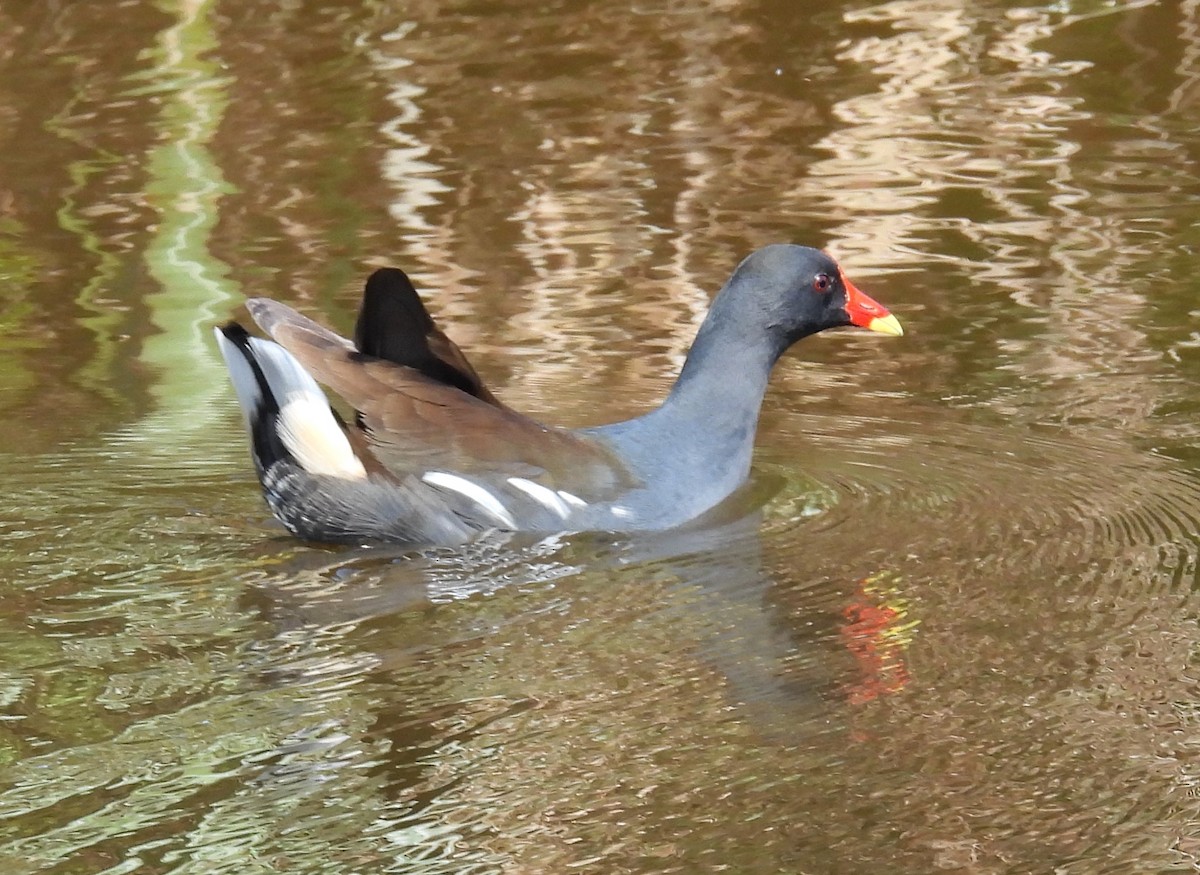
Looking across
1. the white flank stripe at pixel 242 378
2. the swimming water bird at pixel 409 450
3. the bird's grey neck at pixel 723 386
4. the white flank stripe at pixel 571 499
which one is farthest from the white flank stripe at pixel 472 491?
the bird's grey neck at pixel 723 386

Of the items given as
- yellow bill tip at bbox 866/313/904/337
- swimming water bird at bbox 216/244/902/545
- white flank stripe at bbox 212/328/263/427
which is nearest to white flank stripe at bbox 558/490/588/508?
swimming water bird at bbox 216/244/902/545

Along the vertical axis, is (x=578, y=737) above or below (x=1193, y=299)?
above

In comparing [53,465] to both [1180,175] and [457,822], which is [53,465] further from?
[1180,175]

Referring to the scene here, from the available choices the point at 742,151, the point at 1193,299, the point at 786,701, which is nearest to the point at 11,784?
the point at 786,701

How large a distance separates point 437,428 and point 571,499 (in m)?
0.34

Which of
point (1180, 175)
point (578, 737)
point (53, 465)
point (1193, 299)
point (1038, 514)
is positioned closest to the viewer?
point (578, 737)

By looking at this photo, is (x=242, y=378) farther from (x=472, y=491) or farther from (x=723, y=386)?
(x=723, y=386)

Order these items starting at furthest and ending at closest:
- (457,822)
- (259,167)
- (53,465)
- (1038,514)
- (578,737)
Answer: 1. (259,167)
2. (53,465)
3. (1038,514)
4. (578,737)
5. (457,822)

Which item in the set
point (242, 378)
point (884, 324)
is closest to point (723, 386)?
point (884, 324)

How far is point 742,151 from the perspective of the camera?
768 centimetres

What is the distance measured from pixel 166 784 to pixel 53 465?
6.15 feet

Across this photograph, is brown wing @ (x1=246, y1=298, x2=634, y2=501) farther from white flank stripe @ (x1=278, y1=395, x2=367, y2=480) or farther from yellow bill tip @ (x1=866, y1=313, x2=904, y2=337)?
yellow bill tip @ (x1=866, y1=313, x2=904, y2=337)

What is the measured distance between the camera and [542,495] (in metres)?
4.45

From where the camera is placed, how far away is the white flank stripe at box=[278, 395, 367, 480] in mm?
4359
